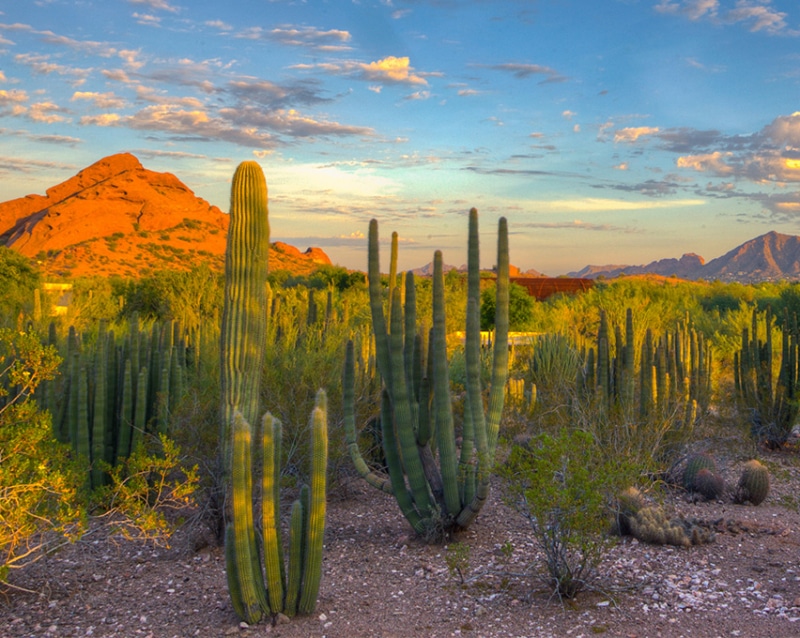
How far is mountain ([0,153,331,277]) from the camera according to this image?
241 feet

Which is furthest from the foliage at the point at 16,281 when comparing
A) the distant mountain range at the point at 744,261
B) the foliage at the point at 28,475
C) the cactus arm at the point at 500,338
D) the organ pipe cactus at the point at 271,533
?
the distant mountain range at the point at 744,261

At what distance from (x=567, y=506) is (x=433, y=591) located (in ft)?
3.72

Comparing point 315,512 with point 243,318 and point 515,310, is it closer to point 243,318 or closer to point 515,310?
point 243,318

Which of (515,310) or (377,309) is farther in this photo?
(515,310)

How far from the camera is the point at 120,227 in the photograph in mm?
84000

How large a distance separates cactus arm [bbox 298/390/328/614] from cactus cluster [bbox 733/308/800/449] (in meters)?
8.25

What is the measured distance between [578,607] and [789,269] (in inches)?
4807

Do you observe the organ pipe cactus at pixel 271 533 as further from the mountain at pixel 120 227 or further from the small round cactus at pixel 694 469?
the mountain at pixel 120 227

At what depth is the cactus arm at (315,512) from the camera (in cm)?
492

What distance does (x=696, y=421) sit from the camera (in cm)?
1055

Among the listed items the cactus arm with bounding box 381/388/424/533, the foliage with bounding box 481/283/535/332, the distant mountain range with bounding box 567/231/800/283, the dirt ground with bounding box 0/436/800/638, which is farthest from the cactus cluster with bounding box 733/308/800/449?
the distant mountain range with bounding box 567/231/800/283

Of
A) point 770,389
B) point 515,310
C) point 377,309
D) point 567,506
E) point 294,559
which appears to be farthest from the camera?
point 515,310

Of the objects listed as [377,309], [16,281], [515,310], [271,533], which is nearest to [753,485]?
[377,309]

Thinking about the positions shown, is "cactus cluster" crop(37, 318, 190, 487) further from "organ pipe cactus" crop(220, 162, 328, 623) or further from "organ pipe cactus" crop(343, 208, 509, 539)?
"organ pipe cactus" crop(220, 162, 328, 623)
